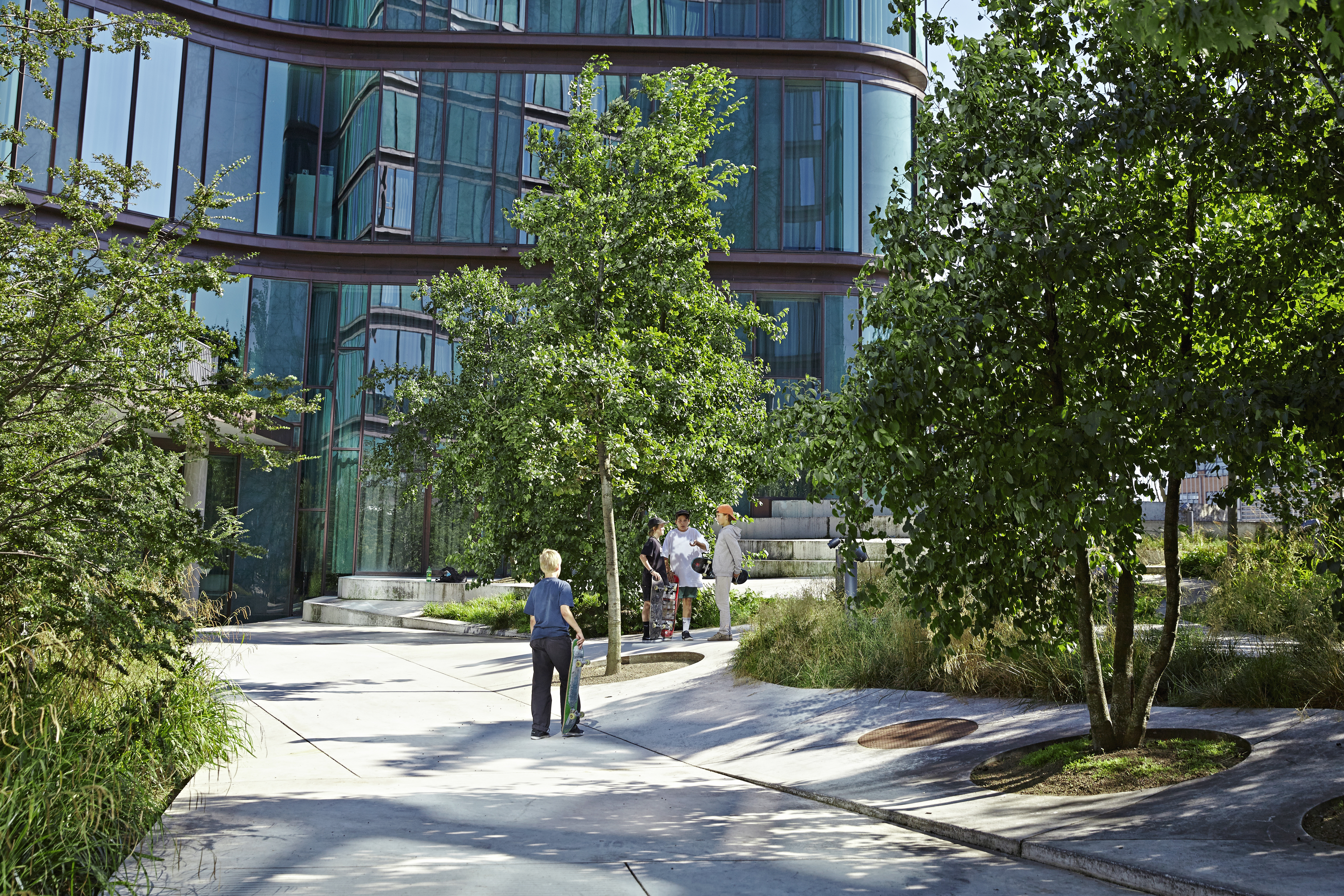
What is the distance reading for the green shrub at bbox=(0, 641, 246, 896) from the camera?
17.0ft

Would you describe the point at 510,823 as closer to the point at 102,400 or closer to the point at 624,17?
the point at 102,400

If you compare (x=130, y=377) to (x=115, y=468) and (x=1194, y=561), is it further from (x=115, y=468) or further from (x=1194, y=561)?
(x=1194, y=561)

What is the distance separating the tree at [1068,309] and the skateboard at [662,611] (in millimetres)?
8519

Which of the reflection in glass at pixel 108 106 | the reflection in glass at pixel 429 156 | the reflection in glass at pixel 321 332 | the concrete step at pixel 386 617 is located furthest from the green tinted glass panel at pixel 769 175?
the reflection in glass at pixel 108 106

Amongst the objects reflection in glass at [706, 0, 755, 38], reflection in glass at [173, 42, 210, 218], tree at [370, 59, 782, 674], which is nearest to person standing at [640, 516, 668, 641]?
tree at [370, 59, 782, 674]

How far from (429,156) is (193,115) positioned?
20.1ft

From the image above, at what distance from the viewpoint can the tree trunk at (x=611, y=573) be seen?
13.5m

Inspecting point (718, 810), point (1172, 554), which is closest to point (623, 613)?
point (718, 810)

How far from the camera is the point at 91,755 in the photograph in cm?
613

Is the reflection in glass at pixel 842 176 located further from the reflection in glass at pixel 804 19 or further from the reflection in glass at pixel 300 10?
the reflection in glass at pixel 300 10

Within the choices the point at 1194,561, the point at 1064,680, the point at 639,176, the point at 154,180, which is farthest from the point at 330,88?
the point at 1064,680

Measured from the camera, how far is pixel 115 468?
739 cm

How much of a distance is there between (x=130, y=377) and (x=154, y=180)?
24290 millimetres

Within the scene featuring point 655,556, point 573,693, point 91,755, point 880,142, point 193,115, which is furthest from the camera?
point 880,142
